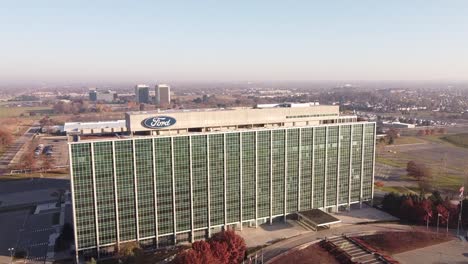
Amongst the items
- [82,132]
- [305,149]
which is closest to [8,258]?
[82,132]

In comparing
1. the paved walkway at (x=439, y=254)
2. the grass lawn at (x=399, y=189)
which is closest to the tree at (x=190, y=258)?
the paved walkway at (x=439, y=254)

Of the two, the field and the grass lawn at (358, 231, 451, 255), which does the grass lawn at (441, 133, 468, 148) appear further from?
the grass lawn at (358, 231, 451, 255)

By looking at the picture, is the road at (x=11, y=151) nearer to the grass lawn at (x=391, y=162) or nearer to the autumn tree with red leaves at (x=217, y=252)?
the autumn tree with red leaves at (x=217, y=252)

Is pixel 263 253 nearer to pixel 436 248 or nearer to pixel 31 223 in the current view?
pixel 436 248

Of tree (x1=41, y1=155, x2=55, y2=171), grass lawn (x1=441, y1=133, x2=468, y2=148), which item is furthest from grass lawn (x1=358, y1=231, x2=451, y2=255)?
grass lawn (x1=441, y1=133, x2=468, y2=148)

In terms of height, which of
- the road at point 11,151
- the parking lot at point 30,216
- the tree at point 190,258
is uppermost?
the tree at point 190,258
